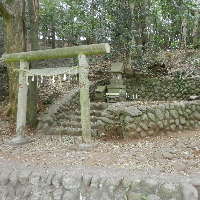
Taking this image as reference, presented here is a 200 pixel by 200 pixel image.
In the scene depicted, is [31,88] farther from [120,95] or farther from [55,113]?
[120,95]

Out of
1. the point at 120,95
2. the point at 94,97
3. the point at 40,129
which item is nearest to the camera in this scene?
the point at 40,129

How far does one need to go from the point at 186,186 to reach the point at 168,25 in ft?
43.7

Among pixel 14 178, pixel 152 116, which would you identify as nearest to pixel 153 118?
pixel 152 116

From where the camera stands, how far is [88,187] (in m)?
3.30

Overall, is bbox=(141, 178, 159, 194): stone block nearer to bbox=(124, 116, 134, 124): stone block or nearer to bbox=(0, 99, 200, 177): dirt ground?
bbox=(0, 99, 200, 177): dirt ground

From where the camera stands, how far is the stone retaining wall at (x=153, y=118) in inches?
221

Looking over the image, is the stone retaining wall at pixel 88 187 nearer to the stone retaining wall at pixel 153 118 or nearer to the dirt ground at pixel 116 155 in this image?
the dirt ground at pixel 116 155

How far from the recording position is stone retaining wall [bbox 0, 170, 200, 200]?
2926 mm

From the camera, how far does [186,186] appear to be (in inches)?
113

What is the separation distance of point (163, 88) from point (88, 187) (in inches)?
260

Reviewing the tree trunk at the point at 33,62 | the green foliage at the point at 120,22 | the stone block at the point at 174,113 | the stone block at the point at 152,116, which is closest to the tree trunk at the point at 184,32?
the green foliage at the point at 120,22

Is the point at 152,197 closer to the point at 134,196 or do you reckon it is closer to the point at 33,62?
the point at 134,196

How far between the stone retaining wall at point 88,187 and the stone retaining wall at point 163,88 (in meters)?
6.01

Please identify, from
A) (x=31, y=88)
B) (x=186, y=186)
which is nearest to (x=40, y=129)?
(x=31, y=88)
